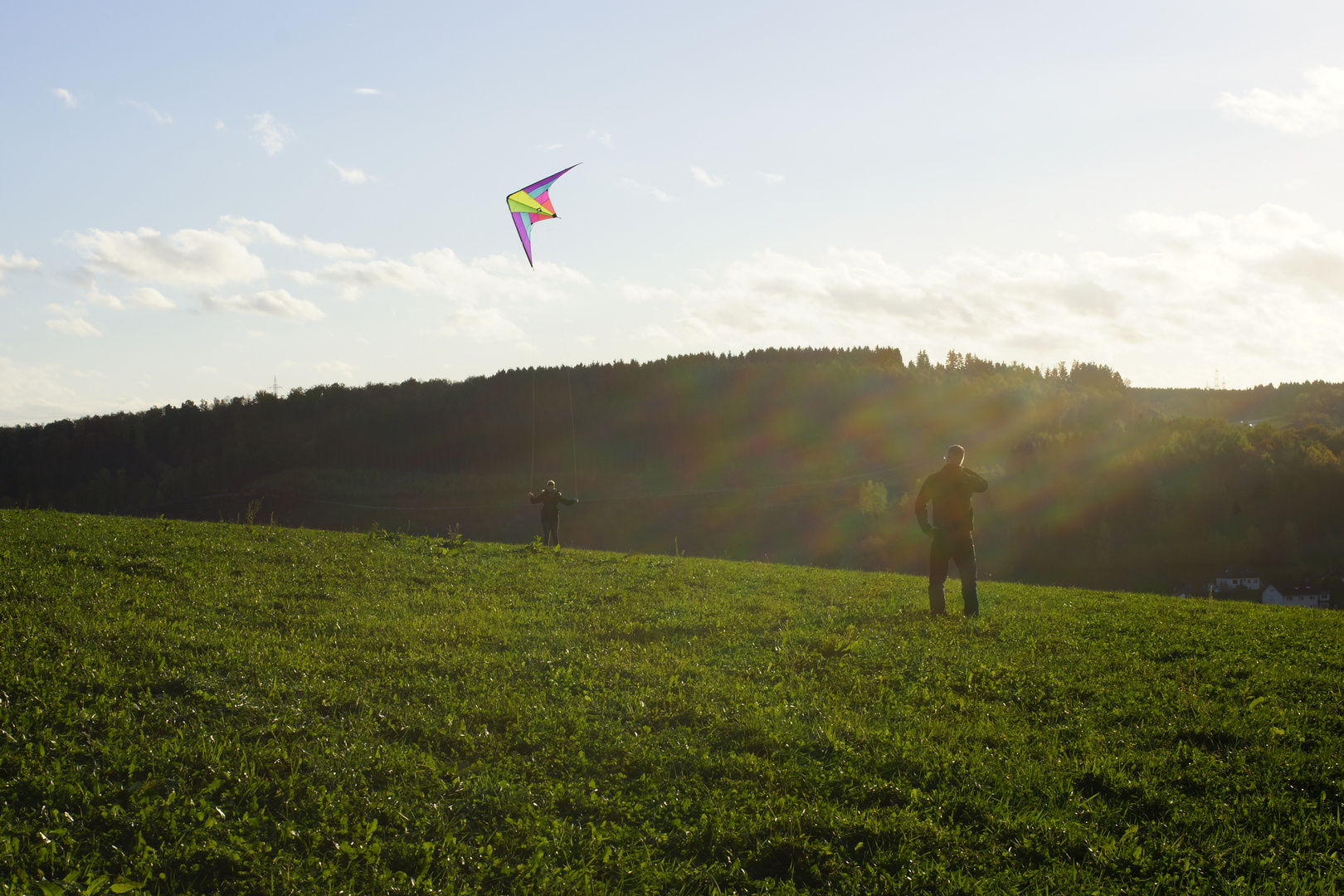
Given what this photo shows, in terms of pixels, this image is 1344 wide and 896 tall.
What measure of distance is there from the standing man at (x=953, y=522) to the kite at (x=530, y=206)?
1056cm

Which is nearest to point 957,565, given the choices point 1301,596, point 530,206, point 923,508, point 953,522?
point 953,522

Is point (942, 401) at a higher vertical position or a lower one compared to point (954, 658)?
higher

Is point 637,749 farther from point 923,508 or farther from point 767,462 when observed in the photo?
point 767,462

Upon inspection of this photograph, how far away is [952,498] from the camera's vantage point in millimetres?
11570

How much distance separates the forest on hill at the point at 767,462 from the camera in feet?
259

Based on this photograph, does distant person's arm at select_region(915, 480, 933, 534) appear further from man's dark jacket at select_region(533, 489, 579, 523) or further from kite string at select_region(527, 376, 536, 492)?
kite string at select_region(527, 376, 536, 492)

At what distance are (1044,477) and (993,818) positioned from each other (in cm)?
9228

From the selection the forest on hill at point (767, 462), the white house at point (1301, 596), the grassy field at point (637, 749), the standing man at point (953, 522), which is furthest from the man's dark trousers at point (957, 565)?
the white house at point (1301, 596)

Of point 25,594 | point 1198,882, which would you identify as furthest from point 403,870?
point 25,594

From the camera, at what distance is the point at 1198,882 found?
4809 millimetres

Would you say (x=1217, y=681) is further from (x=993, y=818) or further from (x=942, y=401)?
(x=942, y=401)

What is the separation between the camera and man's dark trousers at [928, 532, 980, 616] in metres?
11.5

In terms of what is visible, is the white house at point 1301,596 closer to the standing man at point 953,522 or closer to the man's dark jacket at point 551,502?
the man's dark jacket at point 551,502

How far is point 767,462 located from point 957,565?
107 metres
